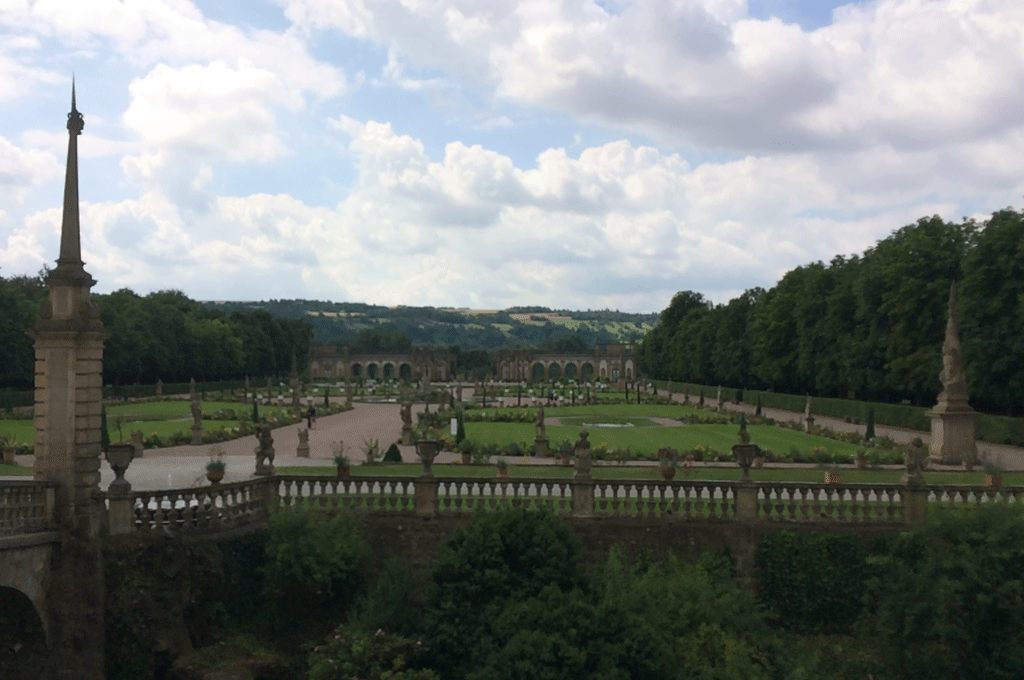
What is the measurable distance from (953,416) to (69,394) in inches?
937

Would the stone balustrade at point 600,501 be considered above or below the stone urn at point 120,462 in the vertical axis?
below

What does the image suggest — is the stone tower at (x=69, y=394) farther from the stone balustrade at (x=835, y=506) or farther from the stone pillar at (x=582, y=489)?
the stone balustrade at (x=835, y=506)

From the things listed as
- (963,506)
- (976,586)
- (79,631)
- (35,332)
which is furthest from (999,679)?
(35,332)

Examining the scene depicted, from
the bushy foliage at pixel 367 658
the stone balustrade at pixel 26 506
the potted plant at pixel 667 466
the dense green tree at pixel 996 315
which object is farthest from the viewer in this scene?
the dense green tree at pixel 996 315

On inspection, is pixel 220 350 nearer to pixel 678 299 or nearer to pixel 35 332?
pixel 678 299

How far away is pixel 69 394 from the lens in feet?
43.6

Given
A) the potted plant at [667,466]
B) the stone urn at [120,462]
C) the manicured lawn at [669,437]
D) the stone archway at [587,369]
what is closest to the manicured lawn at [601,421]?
A: the manicured lawn at [669,437]

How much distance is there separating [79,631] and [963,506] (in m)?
14.1

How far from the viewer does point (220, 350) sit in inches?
3472

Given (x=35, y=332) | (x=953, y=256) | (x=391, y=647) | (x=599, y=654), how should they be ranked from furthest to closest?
1. (x=953, y=256)
2. (x=35, y=332)
3. (x=391, y=647)
4. (x=599, y=654)

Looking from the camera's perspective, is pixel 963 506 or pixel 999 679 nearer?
pixel 999 679

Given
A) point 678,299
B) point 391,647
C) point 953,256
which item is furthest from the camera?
point 678,299

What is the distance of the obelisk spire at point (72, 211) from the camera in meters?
13.5

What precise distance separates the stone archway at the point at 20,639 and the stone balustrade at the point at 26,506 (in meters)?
1.07
